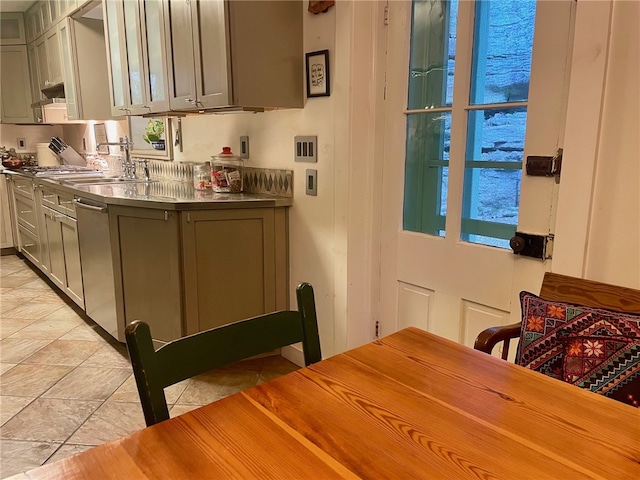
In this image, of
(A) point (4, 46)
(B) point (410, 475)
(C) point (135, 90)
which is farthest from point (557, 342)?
(A) point (4, 46)

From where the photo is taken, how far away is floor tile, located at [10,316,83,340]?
304cm

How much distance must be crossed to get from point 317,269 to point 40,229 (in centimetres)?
286

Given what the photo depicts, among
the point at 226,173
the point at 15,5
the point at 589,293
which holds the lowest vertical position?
the point at 589,293

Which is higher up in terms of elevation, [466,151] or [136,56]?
[136,56]

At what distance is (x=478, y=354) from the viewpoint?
1.07 meters

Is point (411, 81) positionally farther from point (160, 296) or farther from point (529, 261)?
point (160, 296)

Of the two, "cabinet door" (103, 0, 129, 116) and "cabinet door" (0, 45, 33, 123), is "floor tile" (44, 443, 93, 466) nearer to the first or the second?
"cabinet door" (103, 0, 129, 116)

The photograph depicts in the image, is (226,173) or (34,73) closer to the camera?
(226,173)

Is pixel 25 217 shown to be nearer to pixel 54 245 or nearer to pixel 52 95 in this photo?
pixel 54 245

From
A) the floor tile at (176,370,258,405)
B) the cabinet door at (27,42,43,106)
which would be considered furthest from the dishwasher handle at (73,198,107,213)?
the cabinet door at (27,42,43,106)

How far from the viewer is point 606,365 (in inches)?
45.4

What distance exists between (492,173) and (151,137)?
2785 millimetres

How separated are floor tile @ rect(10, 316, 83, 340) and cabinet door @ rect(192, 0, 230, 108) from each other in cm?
182

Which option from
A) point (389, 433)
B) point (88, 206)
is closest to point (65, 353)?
point (88, 206)
